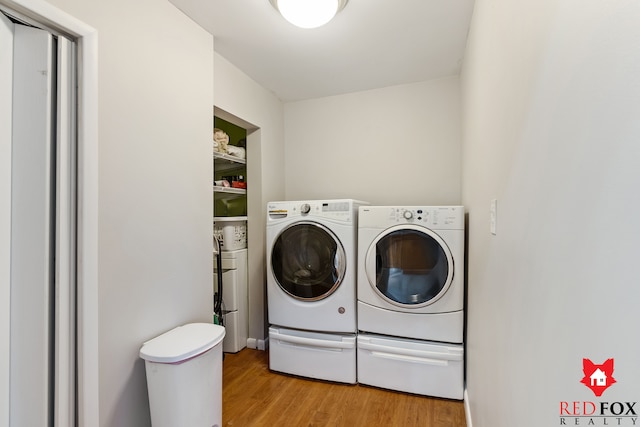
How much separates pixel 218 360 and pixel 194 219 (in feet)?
2.61

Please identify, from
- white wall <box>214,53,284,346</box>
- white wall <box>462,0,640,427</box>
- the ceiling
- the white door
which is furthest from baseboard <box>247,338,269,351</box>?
the ceiling

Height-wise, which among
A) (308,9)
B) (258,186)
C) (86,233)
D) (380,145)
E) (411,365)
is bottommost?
(411,365)

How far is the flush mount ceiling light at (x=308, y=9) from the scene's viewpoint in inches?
57.3

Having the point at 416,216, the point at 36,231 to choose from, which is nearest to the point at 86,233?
the point at 36,231

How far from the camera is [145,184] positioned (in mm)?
1422

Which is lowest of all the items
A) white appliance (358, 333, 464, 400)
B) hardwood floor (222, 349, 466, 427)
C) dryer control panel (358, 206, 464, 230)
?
hardwood floor (222, 349, 466, 427)

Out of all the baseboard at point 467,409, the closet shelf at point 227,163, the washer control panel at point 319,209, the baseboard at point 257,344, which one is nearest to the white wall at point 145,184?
the washer control panel at point 319,209

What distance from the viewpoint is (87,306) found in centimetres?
116

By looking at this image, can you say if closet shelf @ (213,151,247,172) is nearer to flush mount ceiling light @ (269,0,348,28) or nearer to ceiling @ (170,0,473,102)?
ceiling @ (170,0,473,102)

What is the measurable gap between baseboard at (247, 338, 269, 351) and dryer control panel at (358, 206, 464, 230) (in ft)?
4.87

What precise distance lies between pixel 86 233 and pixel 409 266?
1780 millimetres

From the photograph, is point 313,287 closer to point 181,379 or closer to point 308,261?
point 308,261

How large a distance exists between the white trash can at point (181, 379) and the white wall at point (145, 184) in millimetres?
146

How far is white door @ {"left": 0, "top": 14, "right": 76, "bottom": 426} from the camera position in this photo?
1072mm
